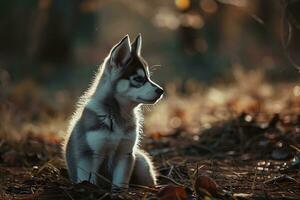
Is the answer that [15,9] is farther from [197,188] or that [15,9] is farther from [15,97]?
[197,188]

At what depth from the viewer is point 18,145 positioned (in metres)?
7.87

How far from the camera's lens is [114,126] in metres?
5.63

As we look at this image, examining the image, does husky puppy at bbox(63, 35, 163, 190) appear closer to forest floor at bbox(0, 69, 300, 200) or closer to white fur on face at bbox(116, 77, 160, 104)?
white fur on face at bbox(116, 77, 160, 104)

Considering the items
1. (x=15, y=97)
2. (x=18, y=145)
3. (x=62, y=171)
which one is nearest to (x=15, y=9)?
(x=15, y=97)

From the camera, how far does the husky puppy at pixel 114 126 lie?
561 centimetres

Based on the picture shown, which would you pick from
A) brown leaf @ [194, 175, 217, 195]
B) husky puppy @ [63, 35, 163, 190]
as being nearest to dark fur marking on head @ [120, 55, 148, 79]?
husky puppy @ [63, 35, 163, 190]

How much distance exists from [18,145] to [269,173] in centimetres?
306

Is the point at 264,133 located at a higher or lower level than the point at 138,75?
lower

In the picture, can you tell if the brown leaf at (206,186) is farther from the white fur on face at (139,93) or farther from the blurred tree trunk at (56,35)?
the blurred tree trunk at (56,35)

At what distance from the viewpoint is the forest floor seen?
5082 mm

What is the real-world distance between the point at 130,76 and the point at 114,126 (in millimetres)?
533

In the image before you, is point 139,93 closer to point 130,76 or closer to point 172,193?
point 130,76

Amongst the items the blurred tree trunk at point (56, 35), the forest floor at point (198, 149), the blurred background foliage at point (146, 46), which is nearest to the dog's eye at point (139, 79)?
the forest floor at point (198, 149)

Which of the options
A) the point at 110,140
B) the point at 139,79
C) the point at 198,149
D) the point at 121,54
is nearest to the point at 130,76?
the point at 139,79
